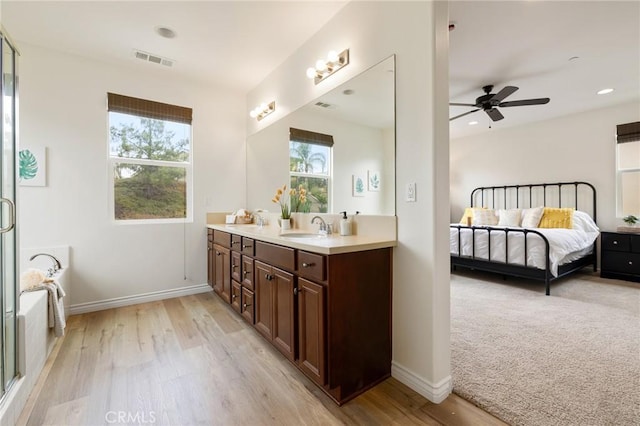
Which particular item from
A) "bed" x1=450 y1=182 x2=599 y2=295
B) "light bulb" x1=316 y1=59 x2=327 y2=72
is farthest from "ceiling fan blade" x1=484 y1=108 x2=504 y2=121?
"light bulb" x1=316 y1=59 x2=327 y2=72

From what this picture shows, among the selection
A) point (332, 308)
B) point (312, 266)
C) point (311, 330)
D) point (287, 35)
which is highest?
point (287, 35)

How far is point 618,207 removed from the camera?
4.41m

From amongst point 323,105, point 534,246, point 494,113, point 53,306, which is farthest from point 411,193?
point 494,113

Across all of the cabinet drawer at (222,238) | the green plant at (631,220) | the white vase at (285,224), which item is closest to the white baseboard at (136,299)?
the cabinet drawer at (222,238)

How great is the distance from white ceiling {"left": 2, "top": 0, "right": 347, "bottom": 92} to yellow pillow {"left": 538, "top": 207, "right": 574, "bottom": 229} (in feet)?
15.3

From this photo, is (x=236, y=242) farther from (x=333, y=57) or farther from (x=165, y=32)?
(x=165, y=32)

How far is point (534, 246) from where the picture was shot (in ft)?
11.6

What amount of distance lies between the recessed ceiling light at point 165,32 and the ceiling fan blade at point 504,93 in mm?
3467

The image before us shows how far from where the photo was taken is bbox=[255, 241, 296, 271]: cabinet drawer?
1849 millimetres

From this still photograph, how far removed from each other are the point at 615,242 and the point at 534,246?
173 cm

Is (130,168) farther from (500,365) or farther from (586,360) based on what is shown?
(586,360)

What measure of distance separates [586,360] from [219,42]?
3.96 metres

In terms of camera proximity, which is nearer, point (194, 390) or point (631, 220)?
point (194, 390)

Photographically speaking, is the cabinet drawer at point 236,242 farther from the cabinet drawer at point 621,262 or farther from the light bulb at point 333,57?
the cabinet drawer at point 621,262
